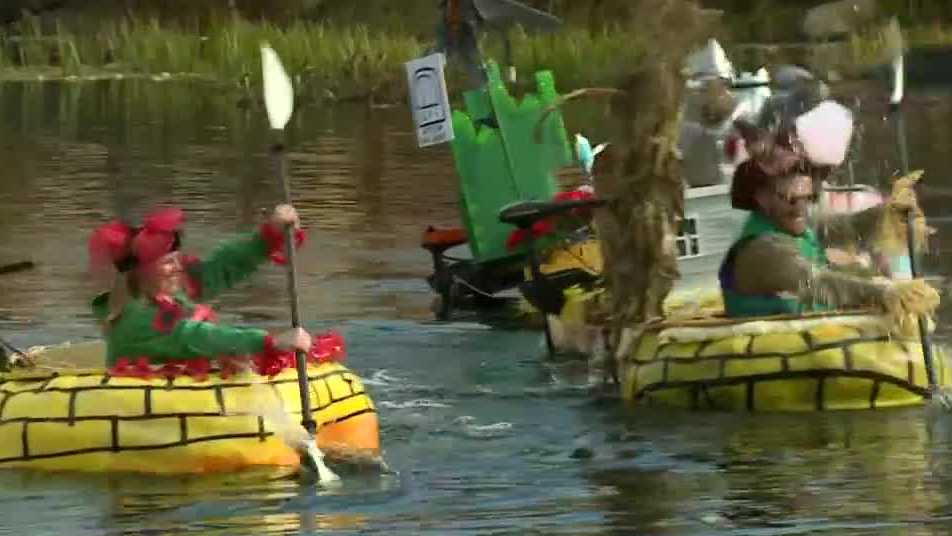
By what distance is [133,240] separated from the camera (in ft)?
35.6

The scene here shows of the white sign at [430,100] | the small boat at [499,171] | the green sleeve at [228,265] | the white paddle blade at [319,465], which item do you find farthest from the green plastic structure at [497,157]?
the white paddle blade at [319,465]

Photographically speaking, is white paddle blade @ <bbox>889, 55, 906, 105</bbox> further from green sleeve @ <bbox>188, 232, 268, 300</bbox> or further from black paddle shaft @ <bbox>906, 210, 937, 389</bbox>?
green sleeve @ <bbox>188, 232, 268, 300</bbox>

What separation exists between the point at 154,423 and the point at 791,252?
303 cm

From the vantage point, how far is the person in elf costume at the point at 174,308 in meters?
10.6

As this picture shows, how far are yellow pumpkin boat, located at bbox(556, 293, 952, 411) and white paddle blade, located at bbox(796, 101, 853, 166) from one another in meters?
0.74

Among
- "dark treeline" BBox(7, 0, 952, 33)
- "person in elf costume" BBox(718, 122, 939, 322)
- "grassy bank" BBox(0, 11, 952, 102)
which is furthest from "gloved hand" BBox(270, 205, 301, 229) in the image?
"dark treeline" BBox(7, 0, 952, 33)

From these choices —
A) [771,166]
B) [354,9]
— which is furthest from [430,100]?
[354,9]

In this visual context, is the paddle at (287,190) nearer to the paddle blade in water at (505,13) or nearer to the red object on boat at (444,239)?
the red object on boat at (444,239)

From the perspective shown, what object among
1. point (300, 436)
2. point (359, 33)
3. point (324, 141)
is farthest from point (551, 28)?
point (359, 33)

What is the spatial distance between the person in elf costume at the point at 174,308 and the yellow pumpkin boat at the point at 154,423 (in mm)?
113

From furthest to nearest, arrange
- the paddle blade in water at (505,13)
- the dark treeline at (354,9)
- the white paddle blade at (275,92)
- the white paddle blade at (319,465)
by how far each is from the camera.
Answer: the dark treeline at (354,9) < the paddle blade in water at (505,13) < the white paddle blade at (319,465) < the white paddle blade at (275,92)

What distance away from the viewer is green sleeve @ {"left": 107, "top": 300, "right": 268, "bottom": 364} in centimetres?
1054

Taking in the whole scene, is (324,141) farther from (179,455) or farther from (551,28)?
(179,455)

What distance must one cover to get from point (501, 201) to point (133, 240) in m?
5.47
